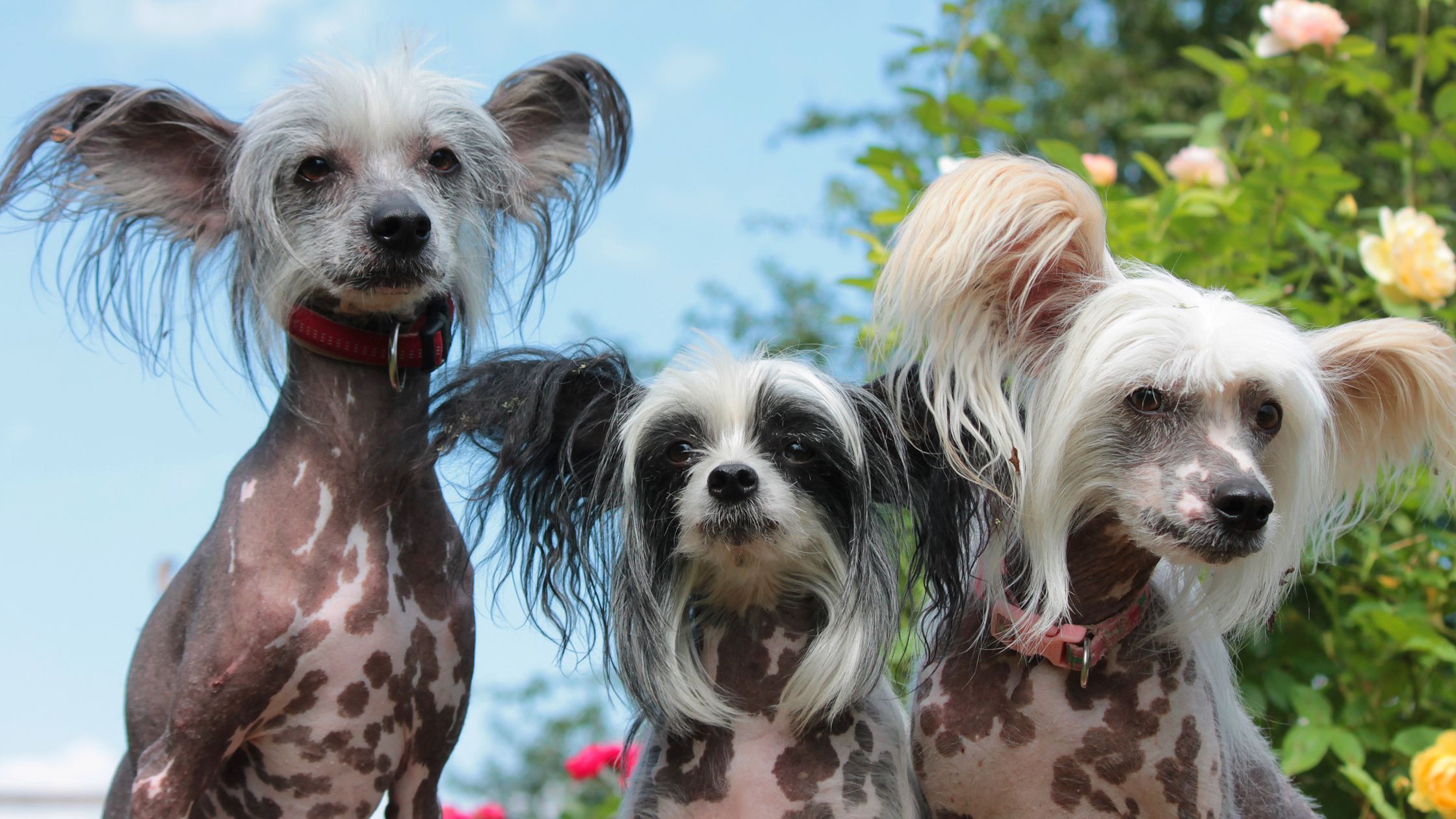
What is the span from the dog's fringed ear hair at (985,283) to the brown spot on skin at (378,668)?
3.23 ft

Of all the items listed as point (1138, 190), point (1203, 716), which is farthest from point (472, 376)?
point (1138, 190)

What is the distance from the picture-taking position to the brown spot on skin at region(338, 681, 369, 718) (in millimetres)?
2279

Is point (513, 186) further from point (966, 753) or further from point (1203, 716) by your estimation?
point (1203, 716)

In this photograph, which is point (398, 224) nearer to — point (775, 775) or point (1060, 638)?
point (775, 775)

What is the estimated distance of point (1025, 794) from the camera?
2.36m

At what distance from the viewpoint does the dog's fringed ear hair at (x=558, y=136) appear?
2.76 meters

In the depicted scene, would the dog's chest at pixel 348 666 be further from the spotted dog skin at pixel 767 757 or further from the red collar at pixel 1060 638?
the red collar at pixel 1060 638

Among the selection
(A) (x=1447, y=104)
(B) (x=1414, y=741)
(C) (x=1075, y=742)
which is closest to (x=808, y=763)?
(C) (x=1075, y=742)

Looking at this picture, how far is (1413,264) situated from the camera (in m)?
3.65

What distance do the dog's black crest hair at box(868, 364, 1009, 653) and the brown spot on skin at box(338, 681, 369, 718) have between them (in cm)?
98

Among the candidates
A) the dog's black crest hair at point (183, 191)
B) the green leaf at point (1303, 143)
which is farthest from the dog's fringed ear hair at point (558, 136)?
the green leaf at point (1303, 143)

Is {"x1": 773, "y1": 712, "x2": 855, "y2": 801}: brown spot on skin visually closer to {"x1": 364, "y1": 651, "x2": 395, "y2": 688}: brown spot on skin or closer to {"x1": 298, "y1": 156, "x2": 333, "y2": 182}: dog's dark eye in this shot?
{"x1": 364, "y1": 651, "x2": 395, "y2": 688}: brown spot on skin

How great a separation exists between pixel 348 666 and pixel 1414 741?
8.76ft

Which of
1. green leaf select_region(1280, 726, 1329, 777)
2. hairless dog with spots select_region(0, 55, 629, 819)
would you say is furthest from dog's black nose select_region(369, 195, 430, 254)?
green leaf select_region(1280, 726, 1329, 777)
